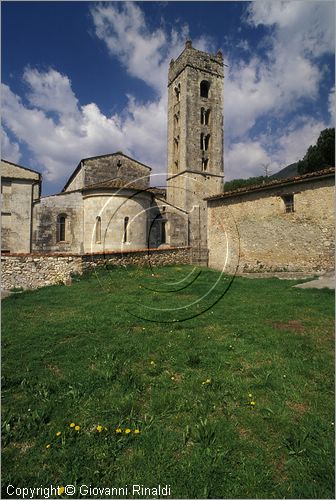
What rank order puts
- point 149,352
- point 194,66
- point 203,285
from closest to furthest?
point 149,352, point 203,285, point 194,66

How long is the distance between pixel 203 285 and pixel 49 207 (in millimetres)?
14556

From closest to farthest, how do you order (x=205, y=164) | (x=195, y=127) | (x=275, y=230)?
(x=275, y=230) → (x=195, y=127) → (x=205, y=164)

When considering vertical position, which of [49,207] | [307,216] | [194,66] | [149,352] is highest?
[194,66]

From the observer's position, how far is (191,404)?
3.83m

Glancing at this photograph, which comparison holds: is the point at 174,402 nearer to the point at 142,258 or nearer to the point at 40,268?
the point at 40,268

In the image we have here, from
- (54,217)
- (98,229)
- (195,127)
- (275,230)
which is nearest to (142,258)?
(98,229)

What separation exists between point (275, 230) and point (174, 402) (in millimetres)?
13444

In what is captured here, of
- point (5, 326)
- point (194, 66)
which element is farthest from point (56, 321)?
point (194, 66)

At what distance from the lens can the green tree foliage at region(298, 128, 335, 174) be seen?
95.6 ft

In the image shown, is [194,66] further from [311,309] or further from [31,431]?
[31,431]

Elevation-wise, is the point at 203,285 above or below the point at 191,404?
above

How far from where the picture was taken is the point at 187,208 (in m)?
27.4

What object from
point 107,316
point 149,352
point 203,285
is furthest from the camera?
point 203,285

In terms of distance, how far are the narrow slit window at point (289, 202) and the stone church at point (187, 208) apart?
0.18 ft
